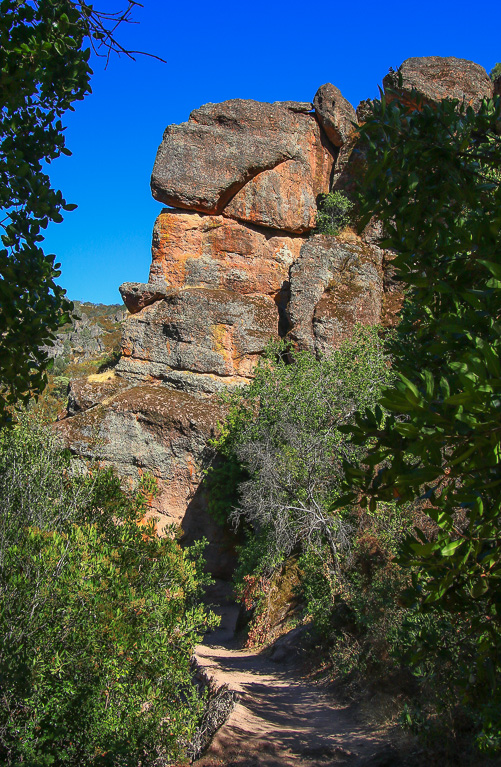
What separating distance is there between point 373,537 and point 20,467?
6.28 meters

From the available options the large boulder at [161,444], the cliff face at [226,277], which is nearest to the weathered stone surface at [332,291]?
the cliff face at [226,277]

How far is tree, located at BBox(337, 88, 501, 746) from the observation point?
1.76 metres

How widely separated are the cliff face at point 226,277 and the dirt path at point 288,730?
25.8 feet

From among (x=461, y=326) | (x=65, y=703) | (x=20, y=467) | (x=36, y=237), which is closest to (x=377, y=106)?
(x=461, y=326)

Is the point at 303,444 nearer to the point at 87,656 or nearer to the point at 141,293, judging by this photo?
the point at 87,656

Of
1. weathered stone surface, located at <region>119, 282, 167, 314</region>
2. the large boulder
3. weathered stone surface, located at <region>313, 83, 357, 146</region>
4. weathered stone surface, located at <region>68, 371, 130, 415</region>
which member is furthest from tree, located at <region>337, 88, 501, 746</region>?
weathered stone surface, located at <region>313, 83, 357, 146</region>

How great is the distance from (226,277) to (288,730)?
1610cm

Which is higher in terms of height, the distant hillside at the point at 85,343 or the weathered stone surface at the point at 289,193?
the distant hillside at the point at 85,343

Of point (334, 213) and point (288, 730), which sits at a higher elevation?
point (334, 213)

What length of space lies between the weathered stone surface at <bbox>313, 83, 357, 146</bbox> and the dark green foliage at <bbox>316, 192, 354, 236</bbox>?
2636mm

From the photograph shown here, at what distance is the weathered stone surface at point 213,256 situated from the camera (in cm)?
2073

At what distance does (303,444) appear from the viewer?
12.2m

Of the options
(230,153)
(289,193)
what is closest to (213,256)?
(230,153)

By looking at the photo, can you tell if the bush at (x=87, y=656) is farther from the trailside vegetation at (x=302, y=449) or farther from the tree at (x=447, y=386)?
the trailside vegetation at (x=302, y=449)
